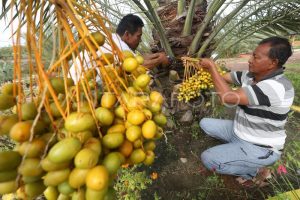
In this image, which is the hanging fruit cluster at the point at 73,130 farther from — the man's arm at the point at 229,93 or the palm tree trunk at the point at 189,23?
the palm tree trunk at the point at 189,23

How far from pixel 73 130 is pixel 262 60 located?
1.83m

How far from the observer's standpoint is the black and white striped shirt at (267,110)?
6.82 feet

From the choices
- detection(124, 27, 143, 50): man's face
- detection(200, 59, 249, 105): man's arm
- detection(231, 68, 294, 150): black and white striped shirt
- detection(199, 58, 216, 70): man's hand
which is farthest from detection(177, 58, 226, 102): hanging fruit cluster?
detection(124, 27, 143, 50): man's face

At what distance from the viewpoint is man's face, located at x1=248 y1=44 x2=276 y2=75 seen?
6.88 feet

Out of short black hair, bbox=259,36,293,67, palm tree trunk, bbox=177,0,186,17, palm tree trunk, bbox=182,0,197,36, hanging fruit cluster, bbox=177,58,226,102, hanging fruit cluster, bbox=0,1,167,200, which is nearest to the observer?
hanging fruit cluster, bbox=0,1,167,200

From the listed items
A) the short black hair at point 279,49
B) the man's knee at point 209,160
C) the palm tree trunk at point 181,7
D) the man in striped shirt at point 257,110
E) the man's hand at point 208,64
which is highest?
the palm tree trunk at point 181,7

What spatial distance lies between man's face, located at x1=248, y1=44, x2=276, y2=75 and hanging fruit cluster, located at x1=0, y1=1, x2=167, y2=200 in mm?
1547

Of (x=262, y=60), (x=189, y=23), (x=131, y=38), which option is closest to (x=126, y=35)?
(x=131, y=38)

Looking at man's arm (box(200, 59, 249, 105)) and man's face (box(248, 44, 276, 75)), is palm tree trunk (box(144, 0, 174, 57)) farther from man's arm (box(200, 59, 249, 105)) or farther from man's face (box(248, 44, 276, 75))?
man's face (box(248, 44, 276, 75))

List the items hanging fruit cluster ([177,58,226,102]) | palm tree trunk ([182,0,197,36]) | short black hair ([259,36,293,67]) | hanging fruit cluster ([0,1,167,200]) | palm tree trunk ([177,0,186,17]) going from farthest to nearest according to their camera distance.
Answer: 1. palm tree trunk ([177,0,186,17])
2. palm tree trunk ([182,0,197,36])
3. hanging fruit cluster ([177,58,226,102])
4. short black hair ([259,36,293,67])
5. hanging fruit cluster ([0,1,167,200])

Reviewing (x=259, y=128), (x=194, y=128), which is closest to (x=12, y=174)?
(x=259, y=128)

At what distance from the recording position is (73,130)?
0.68 metres

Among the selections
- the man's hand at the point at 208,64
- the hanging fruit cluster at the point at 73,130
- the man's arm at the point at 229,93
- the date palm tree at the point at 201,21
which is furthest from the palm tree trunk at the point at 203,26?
the hanging fruit cluster at the point at 73,130

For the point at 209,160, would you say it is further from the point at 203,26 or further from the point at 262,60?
the point at 203,26
